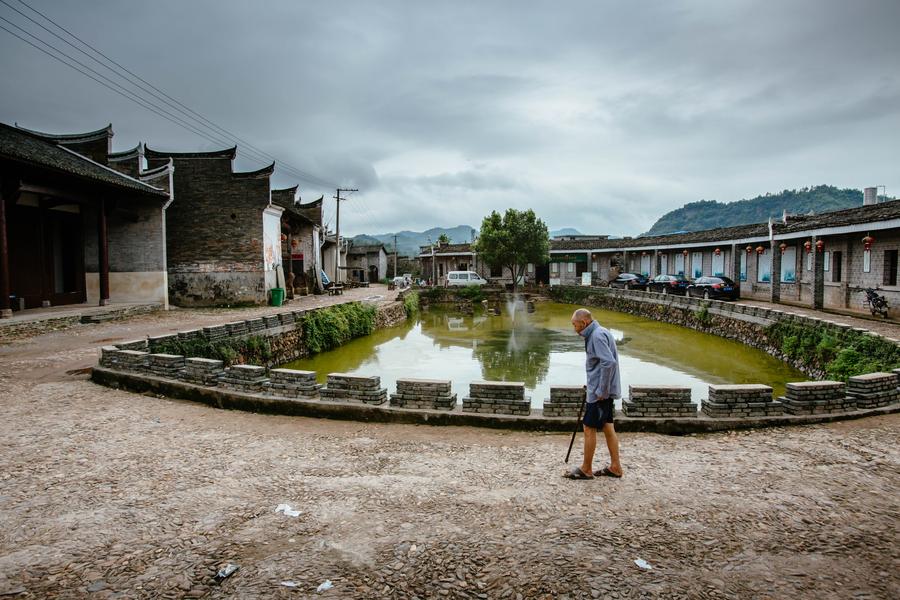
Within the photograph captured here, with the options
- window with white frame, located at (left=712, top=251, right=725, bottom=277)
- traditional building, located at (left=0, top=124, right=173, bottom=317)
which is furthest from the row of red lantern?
traditional building, located at (left=0, top=124, right=173, bottom=317)

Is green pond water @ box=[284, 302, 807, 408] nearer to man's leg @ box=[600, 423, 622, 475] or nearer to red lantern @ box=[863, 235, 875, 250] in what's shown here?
red lantern @ box=[863, 235, 875, 250]

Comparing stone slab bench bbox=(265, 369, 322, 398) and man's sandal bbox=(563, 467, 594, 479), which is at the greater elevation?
stone slab bench bbox=(265, 369, 322, 398)

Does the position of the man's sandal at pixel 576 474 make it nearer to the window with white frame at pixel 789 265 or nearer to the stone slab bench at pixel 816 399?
the stone slab bench at pixel 816 399

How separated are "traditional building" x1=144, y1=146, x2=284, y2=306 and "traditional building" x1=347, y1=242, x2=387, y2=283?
29.3m

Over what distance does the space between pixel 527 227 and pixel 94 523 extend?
32.6 meters

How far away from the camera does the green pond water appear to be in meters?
12.0

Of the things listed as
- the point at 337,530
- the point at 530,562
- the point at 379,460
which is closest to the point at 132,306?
the point at 379,460

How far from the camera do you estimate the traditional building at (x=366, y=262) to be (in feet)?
162

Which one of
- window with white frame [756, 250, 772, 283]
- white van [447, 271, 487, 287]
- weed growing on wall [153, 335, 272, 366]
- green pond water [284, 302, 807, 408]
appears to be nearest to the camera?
weed growing on wall [153, 335, 272, 366]

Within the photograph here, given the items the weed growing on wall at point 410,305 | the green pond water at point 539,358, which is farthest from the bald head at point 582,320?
the weed growing on wall at point 410,305

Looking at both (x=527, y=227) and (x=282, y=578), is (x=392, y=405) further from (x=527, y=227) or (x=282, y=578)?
(x=527, y=227)

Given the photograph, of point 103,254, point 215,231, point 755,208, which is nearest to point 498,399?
point 103,254

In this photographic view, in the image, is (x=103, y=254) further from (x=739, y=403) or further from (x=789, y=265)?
(x=789, y=265)

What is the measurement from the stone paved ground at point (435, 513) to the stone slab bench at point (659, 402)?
0.36 m
